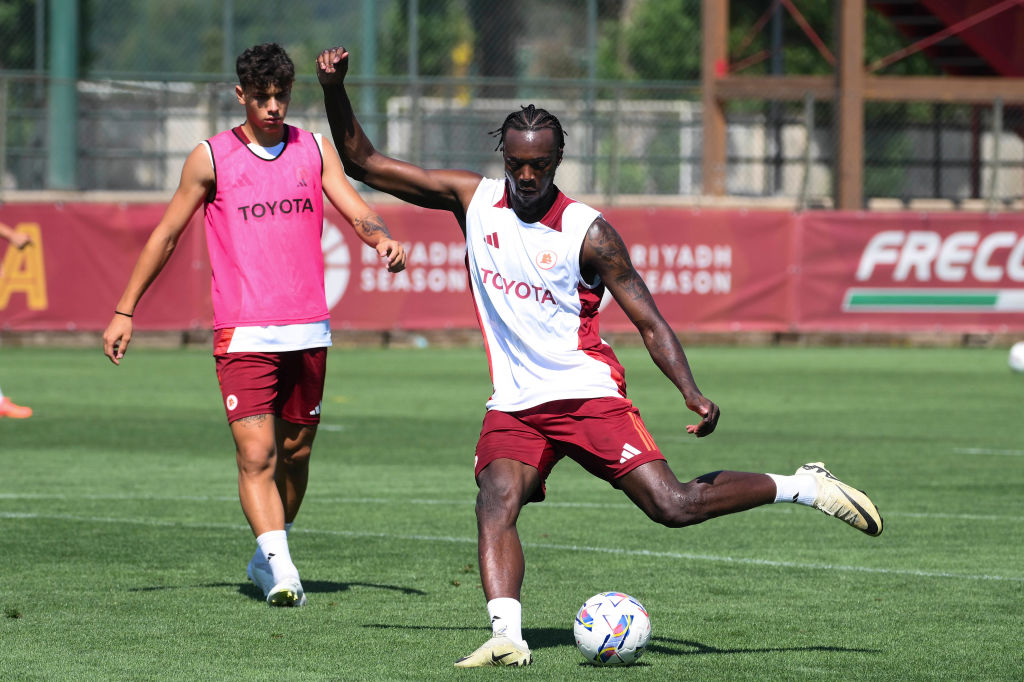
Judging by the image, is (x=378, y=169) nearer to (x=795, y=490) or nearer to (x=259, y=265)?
(x=259, y=265)

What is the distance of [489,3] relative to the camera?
43.4 m

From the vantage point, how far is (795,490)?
6.18 m

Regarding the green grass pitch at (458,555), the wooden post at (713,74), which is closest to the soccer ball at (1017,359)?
the green grass pitch at (458,555)

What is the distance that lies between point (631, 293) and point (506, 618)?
1253mm

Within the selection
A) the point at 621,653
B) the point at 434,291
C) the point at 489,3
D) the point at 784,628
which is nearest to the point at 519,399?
the point at 621,653

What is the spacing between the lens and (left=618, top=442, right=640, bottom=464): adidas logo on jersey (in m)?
5.91

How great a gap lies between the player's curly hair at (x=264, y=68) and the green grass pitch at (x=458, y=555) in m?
2.14

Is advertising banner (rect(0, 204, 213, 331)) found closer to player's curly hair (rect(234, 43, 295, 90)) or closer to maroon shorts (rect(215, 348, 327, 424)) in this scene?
maroon shorts (rect(215, 348, 327, 424))

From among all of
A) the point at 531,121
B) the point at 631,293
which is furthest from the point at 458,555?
the point at 531,121

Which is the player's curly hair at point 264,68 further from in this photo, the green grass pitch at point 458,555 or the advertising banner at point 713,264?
the advertising banner at point 713,264

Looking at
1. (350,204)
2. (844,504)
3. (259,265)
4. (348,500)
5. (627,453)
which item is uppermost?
(350,204)

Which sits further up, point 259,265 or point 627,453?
point 259,265

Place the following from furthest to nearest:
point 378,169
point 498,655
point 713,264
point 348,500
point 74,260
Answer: point 713,264
point 74,260
point 348,500
point 378,169
point 498,655

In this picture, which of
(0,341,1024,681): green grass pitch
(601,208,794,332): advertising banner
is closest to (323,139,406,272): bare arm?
(0,341,1024,681): green grass pitch
